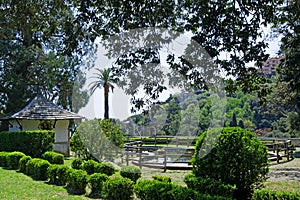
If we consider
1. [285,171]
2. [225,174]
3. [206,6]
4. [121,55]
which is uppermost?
[206,6]

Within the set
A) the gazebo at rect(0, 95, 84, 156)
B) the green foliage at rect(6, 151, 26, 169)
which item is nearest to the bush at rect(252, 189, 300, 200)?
the green foliage at rect(6, 151, 26, 169)

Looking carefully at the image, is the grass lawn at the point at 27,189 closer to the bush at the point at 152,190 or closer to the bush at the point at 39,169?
the bush at the point at 39,169

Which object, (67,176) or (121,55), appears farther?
(67,176)

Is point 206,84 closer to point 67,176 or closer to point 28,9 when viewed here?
point 28,9

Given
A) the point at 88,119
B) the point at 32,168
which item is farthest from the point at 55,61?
the point at 32,168

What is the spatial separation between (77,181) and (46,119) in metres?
10.8

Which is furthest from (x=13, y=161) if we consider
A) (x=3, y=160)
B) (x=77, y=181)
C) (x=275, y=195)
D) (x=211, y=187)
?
(x=275, y=195)

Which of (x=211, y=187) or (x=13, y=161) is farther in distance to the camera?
(x=13, y=161)

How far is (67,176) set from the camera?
9.66m

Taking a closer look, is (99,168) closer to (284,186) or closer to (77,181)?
(77,181)

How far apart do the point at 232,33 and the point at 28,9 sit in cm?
333

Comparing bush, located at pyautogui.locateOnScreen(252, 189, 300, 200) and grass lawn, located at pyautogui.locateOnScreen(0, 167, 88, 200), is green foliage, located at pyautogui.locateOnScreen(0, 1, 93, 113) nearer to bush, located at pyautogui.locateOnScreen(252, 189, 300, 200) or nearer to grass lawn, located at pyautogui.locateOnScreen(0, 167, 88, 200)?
grass lawn, located at pyautogui.locateOnScreen(0, 167, 88, 200)

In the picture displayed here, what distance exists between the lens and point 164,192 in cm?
674

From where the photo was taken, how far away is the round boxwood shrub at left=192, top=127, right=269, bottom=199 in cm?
714
